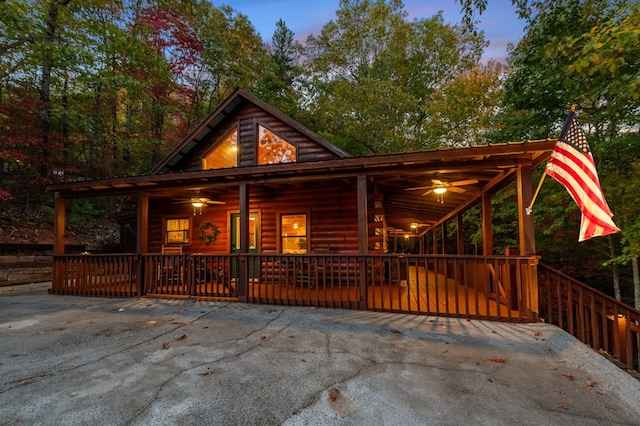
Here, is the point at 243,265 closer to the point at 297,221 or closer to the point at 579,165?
the point at 297,221

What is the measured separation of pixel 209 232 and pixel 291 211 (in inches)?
116

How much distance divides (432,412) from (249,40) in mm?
26162

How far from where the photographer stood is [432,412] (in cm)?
238

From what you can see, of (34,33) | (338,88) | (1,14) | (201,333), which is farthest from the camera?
(338,88)

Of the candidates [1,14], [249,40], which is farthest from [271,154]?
[249,40]

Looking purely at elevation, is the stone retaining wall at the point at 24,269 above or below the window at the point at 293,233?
below

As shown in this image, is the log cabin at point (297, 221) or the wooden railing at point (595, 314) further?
the log cabin at point (297, 221)

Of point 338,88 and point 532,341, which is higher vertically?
point 338,88

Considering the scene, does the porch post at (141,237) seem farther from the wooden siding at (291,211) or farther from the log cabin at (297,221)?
the wooden siding at (291,211)

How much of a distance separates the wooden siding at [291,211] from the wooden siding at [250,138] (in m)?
1.01

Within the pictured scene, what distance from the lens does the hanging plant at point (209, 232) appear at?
979cm

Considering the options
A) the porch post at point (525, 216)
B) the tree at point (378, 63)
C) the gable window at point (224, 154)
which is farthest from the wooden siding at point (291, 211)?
the tree at point (378, 63)

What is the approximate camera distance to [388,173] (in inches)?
229

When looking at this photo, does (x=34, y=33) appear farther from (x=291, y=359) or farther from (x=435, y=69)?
(x=435, y=69)
